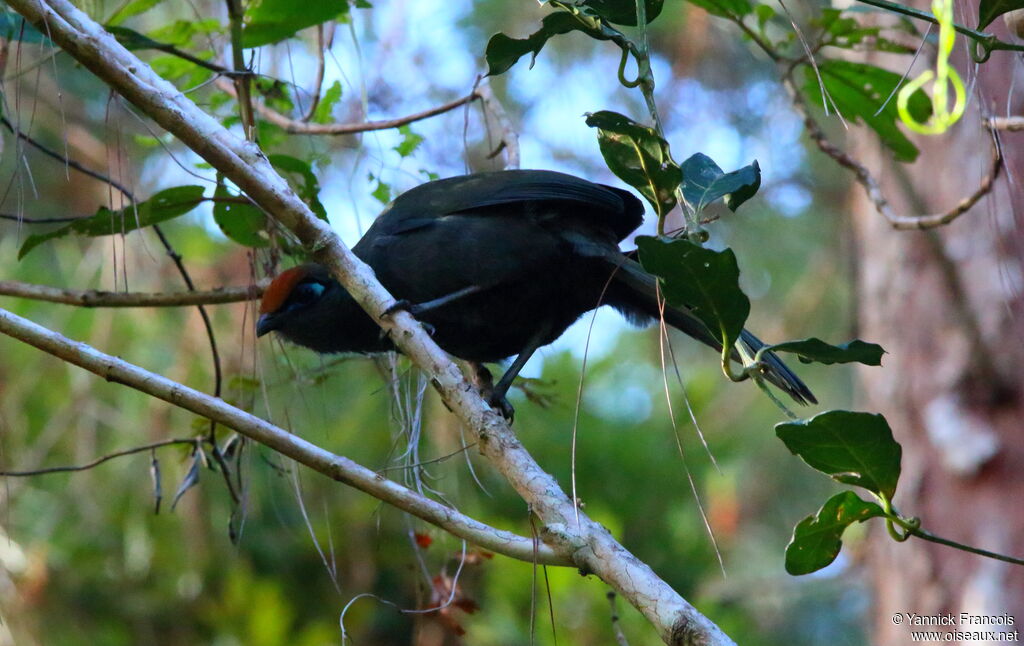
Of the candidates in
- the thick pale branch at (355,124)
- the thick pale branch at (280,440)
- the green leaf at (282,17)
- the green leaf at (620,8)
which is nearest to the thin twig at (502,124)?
the thick pale branch at (355,124)

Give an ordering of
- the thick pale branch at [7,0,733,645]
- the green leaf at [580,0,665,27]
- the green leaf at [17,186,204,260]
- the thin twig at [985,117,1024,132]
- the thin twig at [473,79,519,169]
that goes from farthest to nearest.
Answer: the thin twig at [473,79,519,169] → the green leaf at [17,186,204,260] → the thin twig at [985,117,1024,132] → the green leaf at [580,0,665,27] → the thick pale branch at [7,0,733,645]

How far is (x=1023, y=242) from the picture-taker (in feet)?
13.4

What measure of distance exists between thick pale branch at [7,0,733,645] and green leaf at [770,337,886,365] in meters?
0.49

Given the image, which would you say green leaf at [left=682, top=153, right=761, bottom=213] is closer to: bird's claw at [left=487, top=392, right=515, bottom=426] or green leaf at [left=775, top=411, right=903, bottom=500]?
green leaf at [left=775, top=411, right=903, bottom=500]

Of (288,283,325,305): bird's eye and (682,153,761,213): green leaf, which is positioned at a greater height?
(288,283,325,305): bird's eye

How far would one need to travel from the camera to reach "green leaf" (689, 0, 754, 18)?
10.7ft

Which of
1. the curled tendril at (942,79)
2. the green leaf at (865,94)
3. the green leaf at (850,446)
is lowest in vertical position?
the green leaf at (850,446)

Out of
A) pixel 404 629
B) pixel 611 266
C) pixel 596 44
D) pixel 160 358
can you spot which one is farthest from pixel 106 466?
pixel 596 44

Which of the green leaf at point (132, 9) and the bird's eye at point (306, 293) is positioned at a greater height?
the green leaf at point (132, 9)

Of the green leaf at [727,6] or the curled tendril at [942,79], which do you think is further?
the green leaf at [727,6]

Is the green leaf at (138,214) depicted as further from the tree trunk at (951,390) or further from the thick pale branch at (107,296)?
the tree trunk at (951,390)

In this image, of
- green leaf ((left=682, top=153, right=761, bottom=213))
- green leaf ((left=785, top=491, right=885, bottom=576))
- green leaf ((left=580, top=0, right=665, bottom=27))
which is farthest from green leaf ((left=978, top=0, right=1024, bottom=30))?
green leaf ((left=785, top=491, right=885, bottom=576))

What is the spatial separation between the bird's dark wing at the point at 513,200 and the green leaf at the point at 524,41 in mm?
1482

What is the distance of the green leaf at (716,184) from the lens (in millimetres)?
1926
